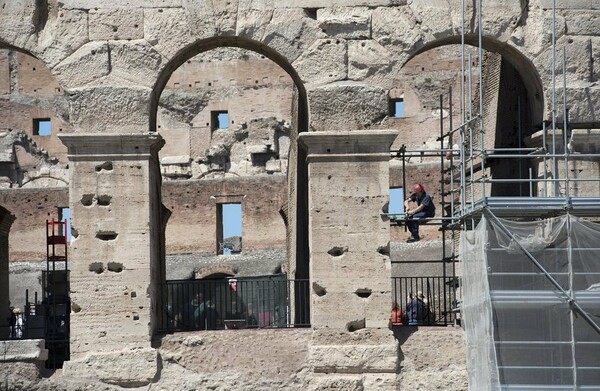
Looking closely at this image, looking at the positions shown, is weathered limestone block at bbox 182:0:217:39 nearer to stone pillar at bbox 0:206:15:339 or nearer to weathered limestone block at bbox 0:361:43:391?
weathered limestone block at bbox 0:361:43:391

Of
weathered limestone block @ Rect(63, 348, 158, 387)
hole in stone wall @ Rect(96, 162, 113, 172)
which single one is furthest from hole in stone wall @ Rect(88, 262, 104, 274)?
hole in stone wall @ Rect(96, 162, 113, 172)

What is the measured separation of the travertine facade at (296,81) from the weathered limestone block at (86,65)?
1cm

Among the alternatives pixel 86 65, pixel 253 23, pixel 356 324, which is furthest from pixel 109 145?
pixel 356 324

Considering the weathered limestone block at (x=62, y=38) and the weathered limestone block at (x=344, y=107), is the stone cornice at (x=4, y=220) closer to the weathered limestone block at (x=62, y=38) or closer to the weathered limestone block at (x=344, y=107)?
the weathered limestone block at (x=62, y=38)

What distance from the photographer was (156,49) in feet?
45.8

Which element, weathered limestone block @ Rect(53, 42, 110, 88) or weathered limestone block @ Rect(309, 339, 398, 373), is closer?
weathered limestone block @ Rect(309, 339, 398, 373)

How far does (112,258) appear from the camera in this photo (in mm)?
13688

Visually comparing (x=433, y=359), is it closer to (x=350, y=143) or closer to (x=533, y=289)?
(x=533, y=289)

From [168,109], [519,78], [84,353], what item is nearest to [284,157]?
[168,109]

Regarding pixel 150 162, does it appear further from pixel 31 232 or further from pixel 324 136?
pixel 31 232

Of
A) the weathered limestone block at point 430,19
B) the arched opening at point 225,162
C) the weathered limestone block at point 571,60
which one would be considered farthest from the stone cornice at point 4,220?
the arched opening at point 225,162

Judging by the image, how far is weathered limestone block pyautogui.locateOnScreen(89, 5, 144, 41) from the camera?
14.0m

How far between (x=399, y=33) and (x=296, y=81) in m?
1.16

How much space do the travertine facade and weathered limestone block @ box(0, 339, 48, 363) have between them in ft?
1.21
